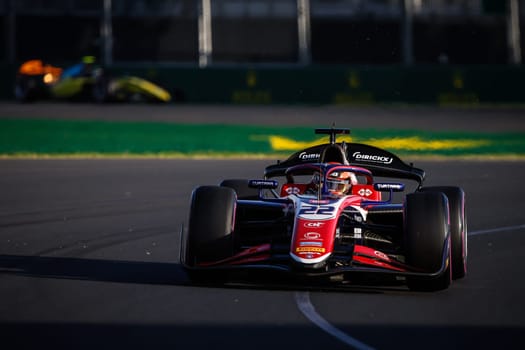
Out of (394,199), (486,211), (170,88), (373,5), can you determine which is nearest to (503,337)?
(486,211)

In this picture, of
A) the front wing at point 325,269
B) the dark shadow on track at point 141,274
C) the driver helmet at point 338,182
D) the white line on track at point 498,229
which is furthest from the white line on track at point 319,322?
the white line on track at point 498,229

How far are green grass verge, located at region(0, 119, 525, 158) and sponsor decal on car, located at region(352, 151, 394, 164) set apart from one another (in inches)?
326

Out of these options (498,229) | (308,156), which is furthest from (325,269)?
(498,229)

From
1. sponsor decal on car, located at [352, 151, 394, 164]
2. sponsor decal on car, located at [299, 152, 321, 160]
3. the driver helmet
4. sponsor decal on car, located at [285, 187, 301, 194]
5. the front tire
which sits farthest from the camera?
sponsor decal on car, located at [352, 151, 394, 164]

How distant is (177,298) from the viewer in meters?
8.74

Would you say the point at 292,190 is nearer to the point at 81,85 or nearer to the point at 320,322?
the point at 320,322

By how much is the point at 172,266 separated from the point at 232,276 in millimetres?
858

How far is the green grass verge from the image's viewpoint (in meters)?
22.5

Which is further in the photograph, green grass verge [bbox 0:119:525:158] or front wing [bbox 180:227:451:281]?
green grass verge [bbox 0:119:525:158]

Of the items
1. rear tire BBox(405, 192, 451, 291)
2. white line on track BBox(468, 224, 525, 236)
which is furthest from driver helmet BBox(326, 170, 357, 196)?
white line on track BBox(468, 224, 525, 236)

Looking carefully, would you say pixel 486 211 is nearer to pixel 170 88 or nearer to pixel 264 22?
pixel 170 88

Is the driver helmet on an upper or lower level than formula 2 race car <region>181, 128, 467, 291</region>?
upper

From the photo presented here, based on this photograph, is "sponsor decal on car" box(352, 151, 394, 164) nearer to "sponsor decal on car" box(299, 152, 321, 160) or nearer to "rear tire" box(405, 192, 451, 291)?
"sponsor decal on car" box(299, 152, 321, 160)

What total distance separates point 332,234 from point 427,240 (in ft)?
2.37
